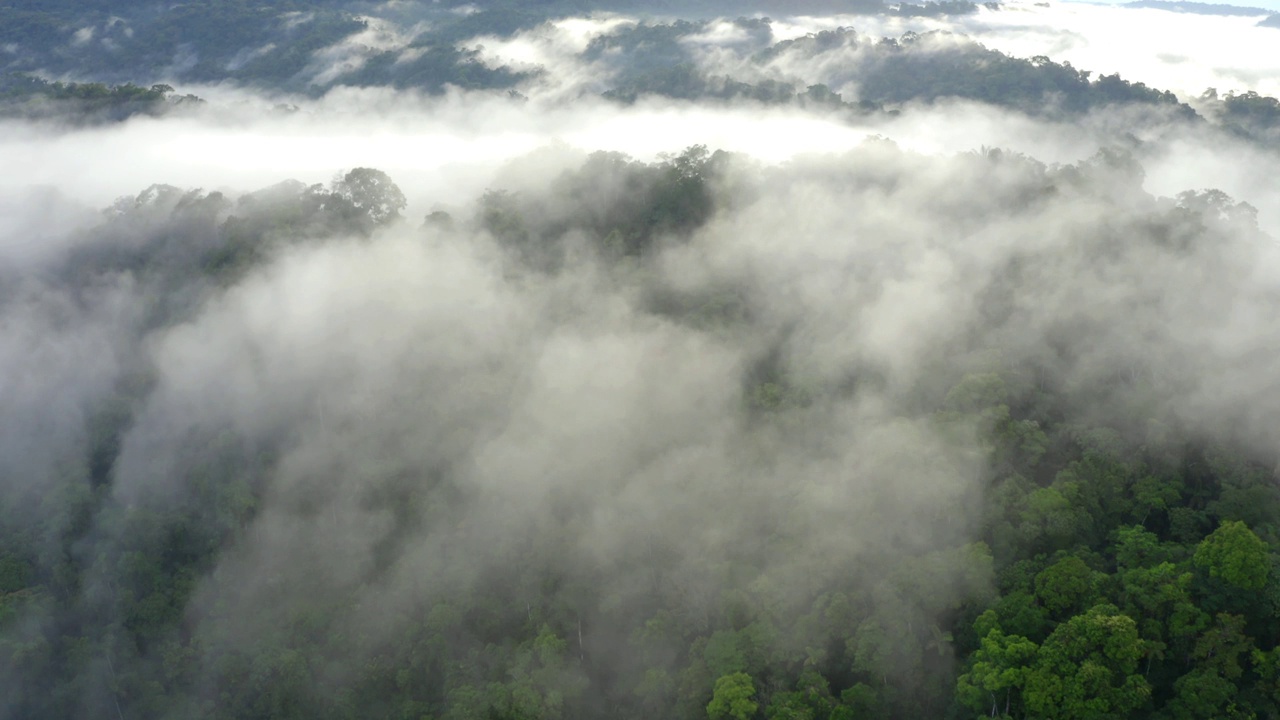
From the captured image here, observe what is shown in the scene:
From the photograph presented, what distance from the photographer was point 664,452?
108 feet

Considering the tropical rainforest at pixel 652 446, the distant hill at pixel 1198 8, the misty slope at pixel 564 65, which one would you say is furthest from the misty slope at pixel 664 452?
the distant hill at pixel 1198 8

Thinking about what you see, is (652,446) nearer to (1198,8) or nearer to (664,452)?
(664,452)

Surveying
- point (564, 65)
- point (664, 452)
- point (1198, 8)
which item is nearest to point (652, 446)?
point (664, 452)

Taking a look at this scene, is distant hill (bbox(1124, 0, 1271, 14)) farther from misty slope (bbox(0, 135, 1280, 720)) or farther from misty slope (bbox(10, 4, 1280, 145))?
misty slope (bbox(0, 135, 1280, 720))

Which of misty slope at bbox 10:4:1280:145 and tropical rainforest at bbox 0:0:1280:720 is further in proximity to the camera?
misty slope at bbox 10:4:1280:145

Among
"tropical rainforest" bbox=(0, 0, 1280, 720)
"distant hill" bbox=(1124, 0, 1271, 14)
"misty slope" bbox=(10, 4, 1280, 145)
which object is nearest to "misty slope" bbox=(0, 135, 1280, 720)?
"tropical rainforest" bbox=(0, 0, 1280, 720)

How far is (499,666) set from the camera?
2722cm

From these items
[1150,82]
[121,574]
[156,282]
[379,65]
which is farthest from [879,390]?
[379,65]

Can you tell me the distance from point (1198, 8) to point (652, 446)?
162166 mm

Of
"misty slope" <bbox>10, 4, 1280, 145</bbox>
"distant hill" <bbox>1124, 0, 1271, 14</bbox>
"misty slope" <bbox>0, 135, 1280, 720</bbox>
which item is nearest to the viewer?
"misty slope" <bbox>0, 135, 1280, 720</bbox>

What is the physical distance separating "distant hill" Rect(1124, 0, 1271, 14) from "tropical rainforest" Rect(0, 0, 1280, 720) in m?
111

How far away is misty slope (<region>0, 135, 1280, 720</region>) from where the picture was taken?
77.3ft

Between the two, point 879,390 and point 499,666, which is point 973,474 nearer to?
point 879,390

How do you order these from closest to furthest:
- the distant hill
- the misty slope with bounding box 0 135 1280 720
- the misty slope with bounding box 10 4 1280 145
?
the misty slope with bounding box 0 135 1280 720 → the misty slope with bounding box 10 4 1280 145 → the distant hill
